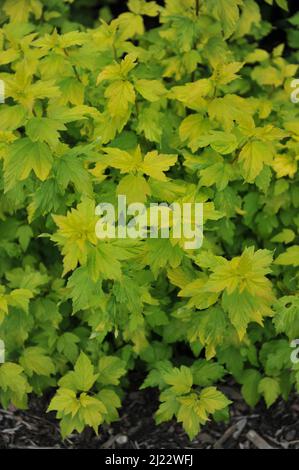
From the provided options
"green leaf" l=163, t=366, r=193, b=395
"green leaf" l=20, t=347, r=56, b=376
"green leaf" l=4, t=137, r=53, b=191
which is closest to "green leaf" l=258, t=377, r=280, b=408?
"green leaf" l=163, t=366, r=193, b=395

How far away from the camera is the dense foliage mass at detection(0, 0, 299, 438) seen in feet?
9.25

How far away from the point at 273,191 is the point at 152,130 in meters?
0.77

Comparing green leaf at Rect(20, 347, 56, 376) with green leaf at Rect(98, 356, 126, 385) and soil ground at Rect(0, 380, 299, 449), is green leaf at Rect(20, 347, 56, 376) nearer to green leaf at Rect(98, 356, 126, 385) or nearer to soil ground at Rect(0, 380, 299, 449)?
green leaf at Rect(98, 356, 126, 385)

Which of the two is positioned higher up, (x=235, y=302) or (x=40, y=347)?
(x=235, y=302)

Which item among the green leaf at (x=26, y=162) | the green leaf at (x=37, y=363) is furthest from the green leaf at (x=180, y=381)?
the green leaf at (x=26, y=162)

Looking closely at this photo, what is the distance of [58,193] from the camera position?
10.0ft

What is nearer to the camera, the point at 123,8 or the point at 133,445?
the point at 133,445

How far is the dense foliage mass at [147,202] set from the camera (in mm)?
2820

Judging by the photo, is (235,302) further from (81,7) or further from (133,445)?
(81,7)

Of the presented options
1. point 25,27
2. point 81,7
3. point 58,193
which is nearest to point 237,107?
point 58,193

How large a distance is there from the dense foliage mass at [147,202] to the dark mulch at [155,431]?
18 cm

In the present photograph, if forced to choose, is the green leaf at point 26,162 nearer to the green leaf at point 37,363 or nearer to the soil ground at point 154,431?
the green leaf at point 37,363

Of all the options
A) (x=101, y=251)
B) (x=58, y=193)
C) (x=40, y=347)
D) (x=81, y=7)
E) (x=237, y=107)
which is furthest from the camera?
(x=81, y=7)

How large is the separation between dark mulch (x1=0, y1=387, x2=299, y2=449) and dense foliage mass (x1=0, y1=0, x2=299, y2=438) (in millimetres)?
178
